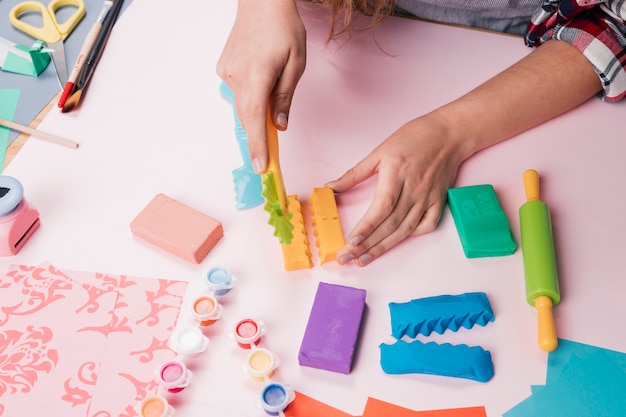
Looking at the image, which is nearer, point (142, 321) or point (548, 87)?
point (142, 321)

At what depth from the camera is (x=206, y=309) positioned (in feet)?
2.27

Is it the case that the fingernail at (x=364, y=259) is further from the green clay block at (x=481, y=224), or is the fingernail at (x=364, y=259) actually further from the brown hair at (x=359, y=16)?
the brown hair at (x=359, y=16)

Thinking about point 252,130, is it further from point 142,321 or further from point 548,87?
point 548,87

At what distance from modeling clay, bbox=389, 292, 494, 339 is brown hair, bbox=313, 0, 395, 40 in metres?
0.42

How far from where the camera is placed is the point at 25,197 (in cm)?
80

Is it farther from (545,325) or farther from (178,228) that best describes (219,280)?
(545,325)

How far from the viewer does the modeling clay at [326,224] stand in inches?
29.2

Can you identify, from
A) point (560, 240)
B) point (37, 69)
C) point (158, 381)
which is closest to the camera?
point (158, 381)

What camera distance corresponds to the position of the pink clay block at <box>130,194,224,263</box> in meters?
0.74

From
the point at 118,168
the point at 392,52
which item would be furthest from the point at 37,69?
the point at 392,52

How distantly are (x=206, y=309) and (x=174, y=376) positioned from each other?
80 millimetres

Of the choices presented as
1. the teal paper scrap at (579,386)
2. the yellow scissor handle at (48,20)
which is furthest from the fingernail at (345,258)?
the yellow scissor handle at (48,20)

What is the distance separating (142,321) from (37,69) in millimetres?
445

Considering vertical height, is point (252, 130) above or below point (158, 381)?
above
